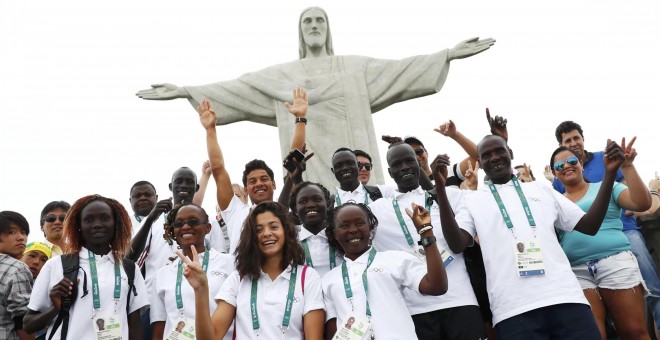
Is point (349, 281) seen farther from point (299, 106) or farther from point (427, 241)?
point (299, 106)

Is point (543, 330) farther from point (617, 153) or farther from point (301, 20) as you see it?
point (301, 20)

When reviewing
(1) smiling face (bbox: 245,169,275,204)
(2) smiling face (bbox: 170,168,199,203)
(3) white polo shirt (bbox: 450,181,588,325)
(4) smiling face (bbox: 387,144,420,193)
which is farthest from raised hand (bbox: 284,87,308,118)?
(3) white polo shirt (bbox: 450,181,588,325)

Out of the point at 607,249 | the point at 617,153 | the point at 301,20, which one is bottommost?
the point at 607,249

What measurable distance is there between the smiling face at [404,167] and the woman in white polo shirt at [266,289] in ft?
3.69

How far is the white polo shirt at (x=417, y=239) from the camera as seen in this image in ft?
13.7

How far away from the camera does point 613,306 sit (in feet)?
14.8

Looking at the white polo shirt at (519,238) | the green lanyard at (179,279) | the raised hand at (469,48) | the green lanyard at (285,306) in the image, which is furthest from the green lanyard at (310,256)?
the raised hand at (469,48)

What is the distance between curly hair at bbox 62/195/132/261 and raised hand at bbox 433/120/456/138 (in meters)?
2.87

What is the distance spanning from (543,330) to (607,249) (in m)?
1.13

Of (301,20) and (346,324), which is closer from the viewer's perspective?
(346,324)

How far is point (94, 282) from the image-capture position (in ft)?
13.2

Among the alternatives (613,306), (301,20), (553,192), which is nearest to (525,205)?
(553,192)

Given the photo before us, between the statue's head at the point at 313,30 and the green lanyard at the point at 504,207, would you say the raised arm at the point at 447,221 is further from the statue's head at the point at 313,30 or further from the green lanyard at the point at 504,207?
the statue's head at the point at 313,30

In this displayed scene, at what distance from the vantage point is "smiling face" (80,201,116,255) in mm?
4223
